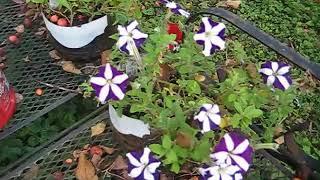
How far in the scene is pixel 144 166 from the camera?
1.18 meters

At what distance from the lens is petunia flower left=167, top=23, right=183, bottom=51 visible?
1.47 metres

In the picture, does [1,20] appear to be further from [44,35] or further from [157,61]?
[157,61]

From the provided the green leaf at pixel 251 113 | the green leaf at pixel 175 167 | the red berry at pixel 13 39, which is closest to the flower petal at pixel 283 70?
the green leaf at pixel 251 113

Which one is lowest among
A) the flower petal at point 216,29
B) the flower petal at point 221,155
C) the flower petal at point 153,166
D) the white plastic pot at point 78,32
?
the white plastic pot at point 78,32

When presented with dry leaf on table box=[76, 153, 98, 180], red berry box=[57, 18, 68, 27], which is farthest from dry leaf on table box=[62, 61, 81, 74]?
dry leaf on table box=[76, 153, 98, 180]

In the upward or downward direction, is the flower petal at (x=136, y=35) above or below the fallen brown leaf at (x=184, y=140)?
above

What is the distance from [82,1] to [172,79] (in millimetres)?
517

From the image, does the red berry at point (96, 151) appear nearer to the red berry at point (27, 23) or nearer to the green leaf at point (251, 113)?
the green leaf at point (251, 113)

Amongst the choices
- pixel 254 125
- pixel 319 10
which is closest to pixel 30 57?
pixel 254 125

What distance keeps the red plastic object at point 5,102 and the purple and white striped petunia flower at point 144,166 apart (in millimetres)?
660

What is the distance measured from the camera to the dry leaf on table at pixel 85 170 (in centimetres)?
154

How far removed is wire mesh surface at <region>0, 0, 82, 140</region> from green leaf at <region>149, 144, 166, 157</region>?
66 cm

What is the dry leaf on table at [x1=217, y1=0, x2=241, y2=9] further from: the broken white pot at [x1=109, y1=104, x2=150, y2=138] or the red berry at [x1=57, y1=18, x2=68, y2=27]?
the broken white pot at [x1=109, y1=104, x2=150, y2=138]

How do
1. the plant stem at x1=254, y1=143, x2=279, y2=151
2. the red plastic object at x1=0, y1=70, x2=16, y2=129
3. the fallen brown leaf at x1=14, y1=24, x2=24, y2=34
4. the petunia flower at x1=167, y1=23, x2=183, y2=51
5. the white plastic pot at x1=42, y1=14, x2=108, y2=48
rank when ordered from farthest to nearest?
1. the fallen brown leaf at x1=14, y1=24, x2=24, y2=34
2. the white plastic pot at x1=42, y1=14, x2=108, y2=48
3. the red plastic object at x1=0, y1=70, x2=16, y2=129
4. the petunia flower at x1=167, y1=23, x2=183, y2=51
5. the plant stem at x1=254, y1=143, x2=279, y2=151
